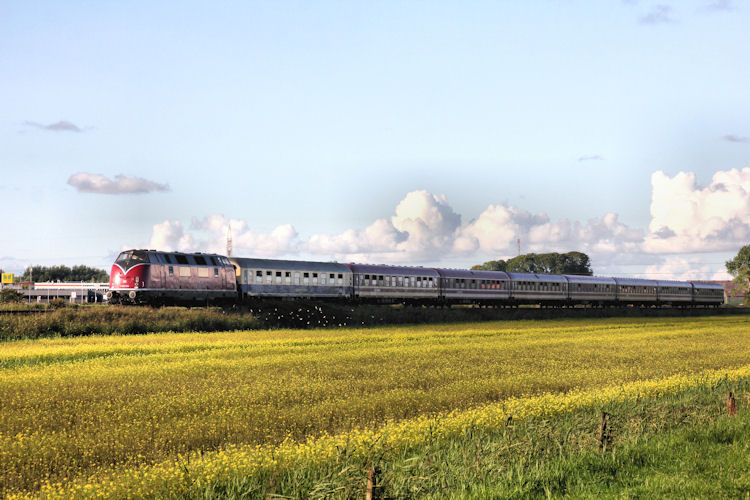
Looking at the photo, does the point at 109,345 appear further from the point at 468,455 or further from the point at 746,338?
the point at 746,338

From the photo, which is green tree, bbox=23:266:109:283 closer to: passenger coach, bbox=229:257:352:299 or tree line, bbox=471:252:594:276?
tree line, bbox=471:252:594:276

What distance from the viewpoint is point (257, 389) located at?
18.2 metres

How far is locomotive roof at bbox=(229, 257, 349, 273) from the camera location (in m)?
46.5

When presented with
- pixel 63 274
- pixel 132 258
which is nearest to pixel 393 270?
pixel 132 258

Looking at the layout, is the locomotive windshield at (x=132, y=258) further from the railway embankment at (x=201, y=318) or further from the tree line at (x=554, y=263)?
the tree line at (x=554, y=263)

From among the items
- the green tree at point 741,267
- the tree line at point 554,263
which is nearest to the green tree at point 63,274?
the tree line at point 554,263

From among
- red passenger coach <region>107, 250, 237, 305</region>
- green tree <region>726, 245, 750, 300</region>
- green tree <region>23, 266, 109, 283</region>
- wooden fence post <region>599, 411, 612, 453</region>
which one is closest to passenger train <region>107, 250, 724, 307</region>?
red passenger coach <region>107, 250, 237, 305</region>

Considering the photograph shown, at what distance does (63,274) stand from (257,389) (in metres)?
165

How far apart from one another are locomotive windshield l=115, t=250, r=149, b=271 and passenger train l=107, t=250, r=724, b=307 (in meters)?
0.06

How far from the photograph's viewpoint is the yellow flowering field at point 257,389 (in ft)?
38.7

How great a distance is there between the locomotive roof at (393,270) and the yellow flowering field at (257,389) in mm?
18323

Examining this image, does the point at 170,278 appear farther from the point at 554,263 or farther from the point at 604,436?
the point at 554,263

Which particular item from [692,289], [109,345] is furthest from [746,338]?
[692,289]

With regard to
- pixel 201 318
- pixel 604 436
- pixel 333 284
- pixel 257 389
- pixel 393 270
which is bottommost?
pixel 257 389
